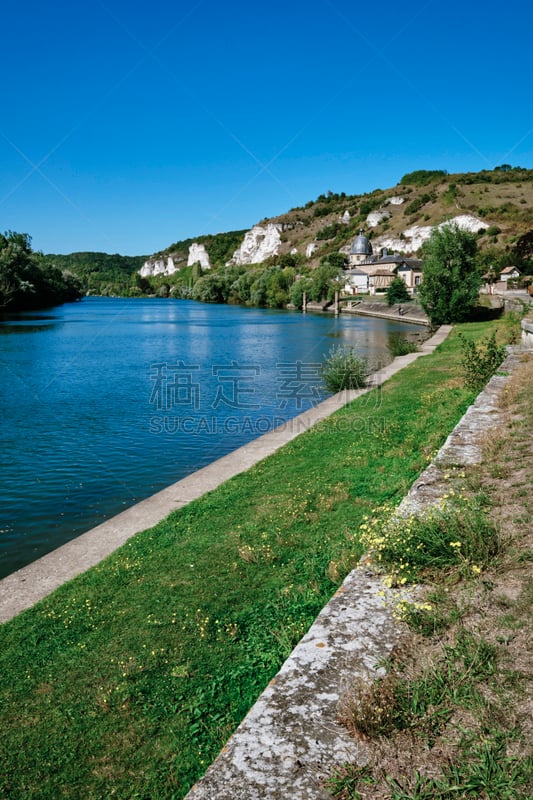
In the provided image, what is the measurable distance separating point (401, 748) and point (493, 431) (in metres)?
5.74

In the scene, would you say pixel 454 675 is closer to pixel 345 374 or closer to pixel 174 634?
pixel 174 634

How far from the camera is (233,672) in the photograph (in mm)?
4277

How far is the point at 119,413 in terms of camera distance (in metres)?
17.4

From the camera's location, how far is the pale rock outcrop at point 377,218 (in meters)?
143

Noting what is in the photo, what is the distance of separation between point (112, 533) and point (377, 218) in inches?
5908

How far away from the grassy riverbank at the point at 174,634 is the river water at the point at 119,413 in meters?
2.64

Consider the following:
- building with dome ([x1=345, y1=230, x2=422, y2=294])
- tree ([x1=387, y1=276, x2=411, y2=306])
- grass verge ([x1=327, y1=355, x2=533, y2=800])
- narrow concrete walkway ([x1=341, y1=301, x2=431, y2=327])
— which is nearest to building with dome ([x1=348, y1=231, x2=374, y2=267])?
building with dome ([x1=345, y1=230, x2=422, y2=294])

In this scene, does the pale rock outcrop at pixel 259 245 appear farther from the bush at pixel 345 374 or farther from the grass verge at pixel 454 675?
the grass verge at pixel 454 675

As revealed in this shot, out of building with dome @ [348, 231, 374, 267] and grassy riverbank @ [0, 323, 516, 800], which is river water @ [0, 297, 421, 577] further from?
building with dome @ [348, 231, 374, 267]

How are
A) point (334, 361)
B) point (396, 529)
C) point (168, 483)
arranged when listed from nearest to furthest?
point (396, 529), point (168, 483), point (334, 361)

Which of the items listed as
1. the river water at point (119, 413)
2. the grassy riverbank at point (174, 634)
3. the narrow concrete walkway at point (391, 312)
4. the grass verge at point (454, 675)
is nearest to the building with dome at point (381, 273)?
the narrow concrete walkway at point (391, 312)

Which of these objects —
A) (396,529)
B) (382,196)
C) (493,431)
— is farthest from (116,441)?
(382,196)

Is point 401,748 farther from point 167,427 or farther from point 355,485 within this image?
point 167,427

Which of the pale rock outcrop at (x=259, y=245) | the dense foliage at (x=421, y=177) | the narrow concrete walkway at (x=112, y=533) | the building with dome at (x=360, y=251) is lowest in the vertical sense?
the narrow concrete walkway at (x=112, y=533)
